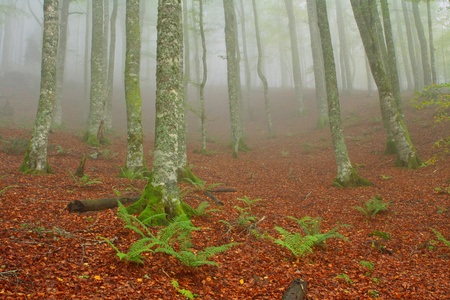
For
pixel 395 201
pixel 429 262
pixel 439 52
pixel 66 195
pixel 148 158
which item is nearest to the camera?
pixel 429 262

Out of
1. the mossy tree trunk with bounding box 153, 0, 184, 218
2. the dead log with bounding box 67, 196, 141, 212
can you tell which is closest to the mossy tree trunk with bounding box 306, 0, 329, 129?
the mossy tree trunk with bounding box 153, 0, 184, 218

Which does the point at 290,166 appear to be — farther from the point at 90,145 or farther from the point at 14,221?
the point at 14,221

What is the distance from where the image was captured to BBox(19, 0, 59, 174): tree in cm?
765

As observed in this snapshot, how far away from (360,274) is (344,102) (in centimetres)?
2416

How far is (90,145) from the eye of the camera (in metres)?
13.0

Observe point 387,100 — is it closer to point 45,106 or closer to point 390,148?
point 390,148

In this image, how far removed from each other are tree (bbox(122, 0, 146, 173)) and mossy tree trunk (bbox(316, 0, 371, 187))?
23.3 ft

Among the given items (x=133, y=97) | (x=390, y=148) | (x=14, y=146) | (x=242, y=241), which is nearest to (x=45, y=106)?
(x=133, y=97)

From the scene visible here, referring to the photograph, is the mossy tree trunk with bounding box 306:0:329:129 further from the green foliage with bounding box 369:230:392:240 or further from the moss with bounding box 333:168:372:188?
the green foliage with bounding box 369:230:392:240

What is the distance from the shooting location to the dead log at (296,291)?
3.29m

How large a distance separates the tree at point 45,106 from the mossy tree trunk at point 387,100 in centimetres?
1185

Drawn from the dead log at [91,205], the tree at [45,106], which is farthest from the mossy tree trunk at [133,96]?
the dead log at [91,205]

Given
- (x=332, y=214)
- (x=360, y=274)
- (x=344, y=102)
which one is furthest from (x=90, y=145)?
(x=344, y=102)

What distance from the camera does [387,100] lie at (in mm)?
10773
